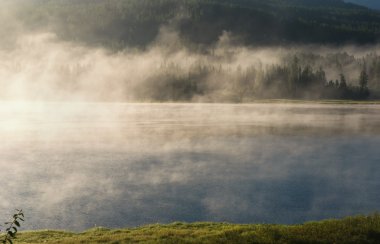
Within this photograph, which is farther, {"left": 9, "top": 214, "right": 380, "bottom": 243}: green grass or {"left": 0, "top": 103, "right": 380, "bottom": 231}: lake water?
{"left": 0, "top": 103, "right": 380, "bottom": 231}: lake water

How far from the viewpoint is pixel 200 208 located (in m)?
39.6

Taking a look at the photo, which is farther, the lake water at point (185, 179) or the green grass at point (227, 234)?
the lake water at point (185, 179)

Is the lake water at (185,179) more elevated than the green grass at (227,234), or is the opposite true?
the green grass at (227,234)

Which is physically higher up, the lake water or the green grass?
the green grass

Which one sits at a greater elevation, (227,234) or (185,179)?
(227,234)

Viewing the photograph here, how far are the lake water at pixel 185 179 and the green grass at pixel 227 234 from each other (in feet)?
13.6

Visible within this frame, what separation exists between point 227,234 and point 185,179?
84.7 ft

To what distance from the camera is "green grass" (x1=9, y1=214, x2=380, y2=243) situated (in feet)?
80.8

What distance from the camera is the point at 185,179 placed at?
51.9m

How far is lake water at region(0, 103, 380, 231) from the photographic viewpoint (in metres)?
38.7

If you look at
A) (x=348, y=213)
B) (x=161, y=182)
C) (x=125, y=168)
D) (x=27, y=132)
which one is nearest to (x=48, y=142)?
(x=27, y=132)

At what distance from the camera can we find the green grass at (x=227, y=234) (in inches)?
970

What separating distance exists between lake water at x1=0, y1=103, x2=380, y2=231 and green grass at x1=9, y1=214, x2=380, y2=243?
4143 millimetres

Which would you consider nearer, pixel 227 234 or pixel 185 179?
pixel 227 234
